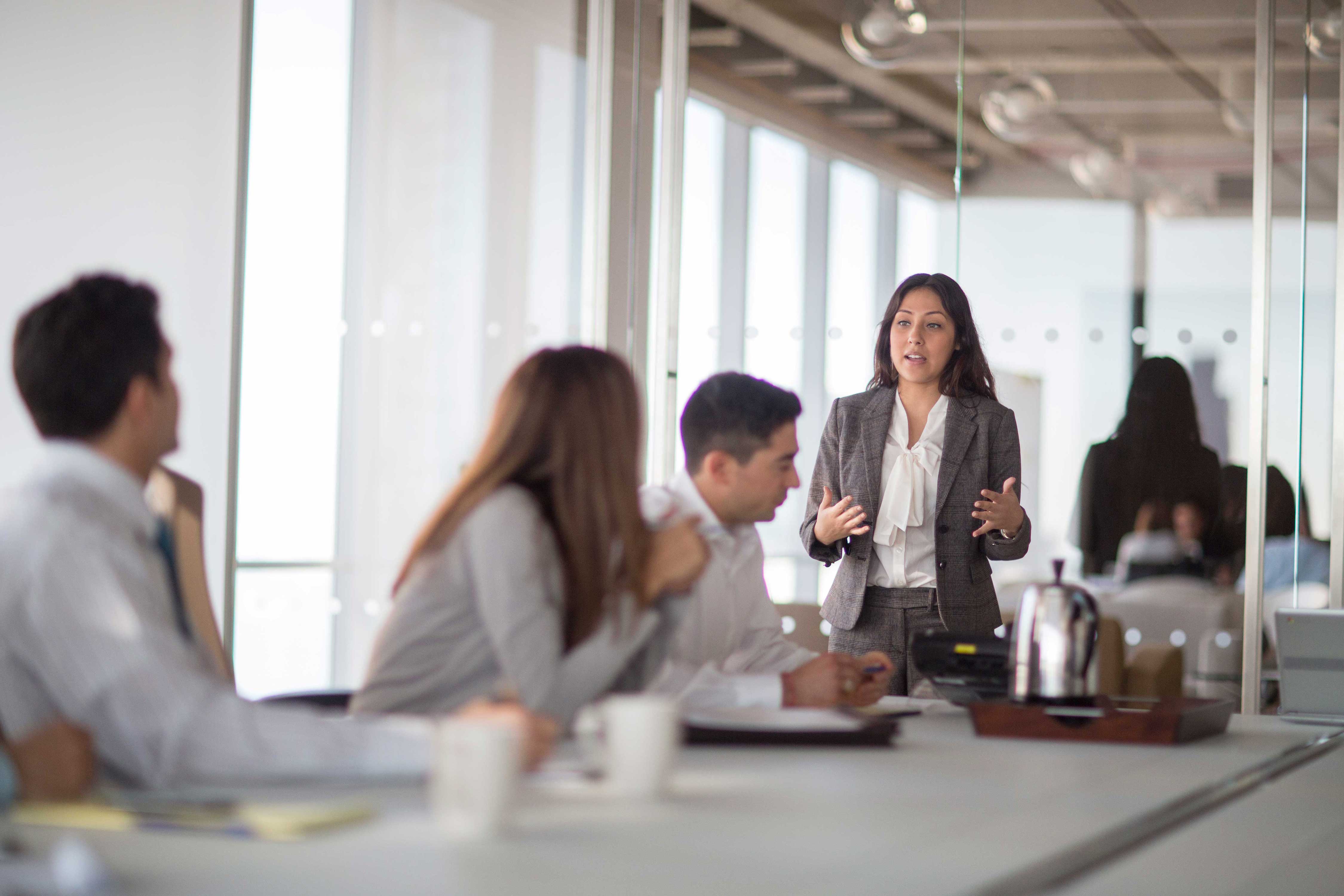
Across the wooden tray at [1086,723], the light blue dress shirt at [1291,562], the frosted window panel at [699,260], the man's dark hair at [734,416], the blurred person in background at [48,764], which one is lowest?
the wooden tray at [1086,723]

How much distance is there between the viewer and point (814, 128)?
4.71 meters

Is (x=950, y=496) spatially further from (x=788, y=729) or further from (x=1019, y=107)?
(x=1019, y=107)

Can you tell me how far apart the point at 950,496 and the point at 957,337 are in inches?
15.0

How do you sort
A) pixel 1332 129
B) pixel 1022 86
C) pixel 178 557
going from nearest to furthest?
1. pixel 178 557
2. pixel 1332 129
3. pixel 1022 86

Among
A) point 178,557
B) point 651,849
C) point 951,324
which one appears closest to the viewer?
point 651,849

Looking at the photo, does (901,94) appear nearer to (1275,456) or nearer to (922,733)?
(1275,456)

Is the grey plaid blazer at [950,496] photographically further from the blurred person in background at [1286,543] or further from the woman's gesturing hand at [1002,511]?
the blurred person in background at [1286,543]

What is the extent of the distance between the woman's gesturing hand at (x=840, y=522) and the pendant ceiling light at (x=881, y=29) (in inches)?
84.2

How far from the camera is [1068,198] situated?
169 inches

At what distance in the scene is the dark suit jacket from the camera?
4.12 m

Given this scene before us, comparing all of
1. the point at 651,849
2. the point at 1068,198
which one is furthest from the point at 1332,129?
the point at 651,849

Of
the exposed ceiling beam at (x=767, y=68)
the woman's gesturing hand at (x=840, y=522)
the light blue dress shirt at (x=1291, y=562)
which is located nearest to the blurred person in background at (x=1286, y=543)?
the light blue dress shirt at (x=1291, y=562)

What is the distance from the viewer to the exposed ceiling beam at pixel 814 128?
4434 millimetres

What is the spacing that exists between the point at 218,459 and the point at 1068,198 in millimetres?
2607
